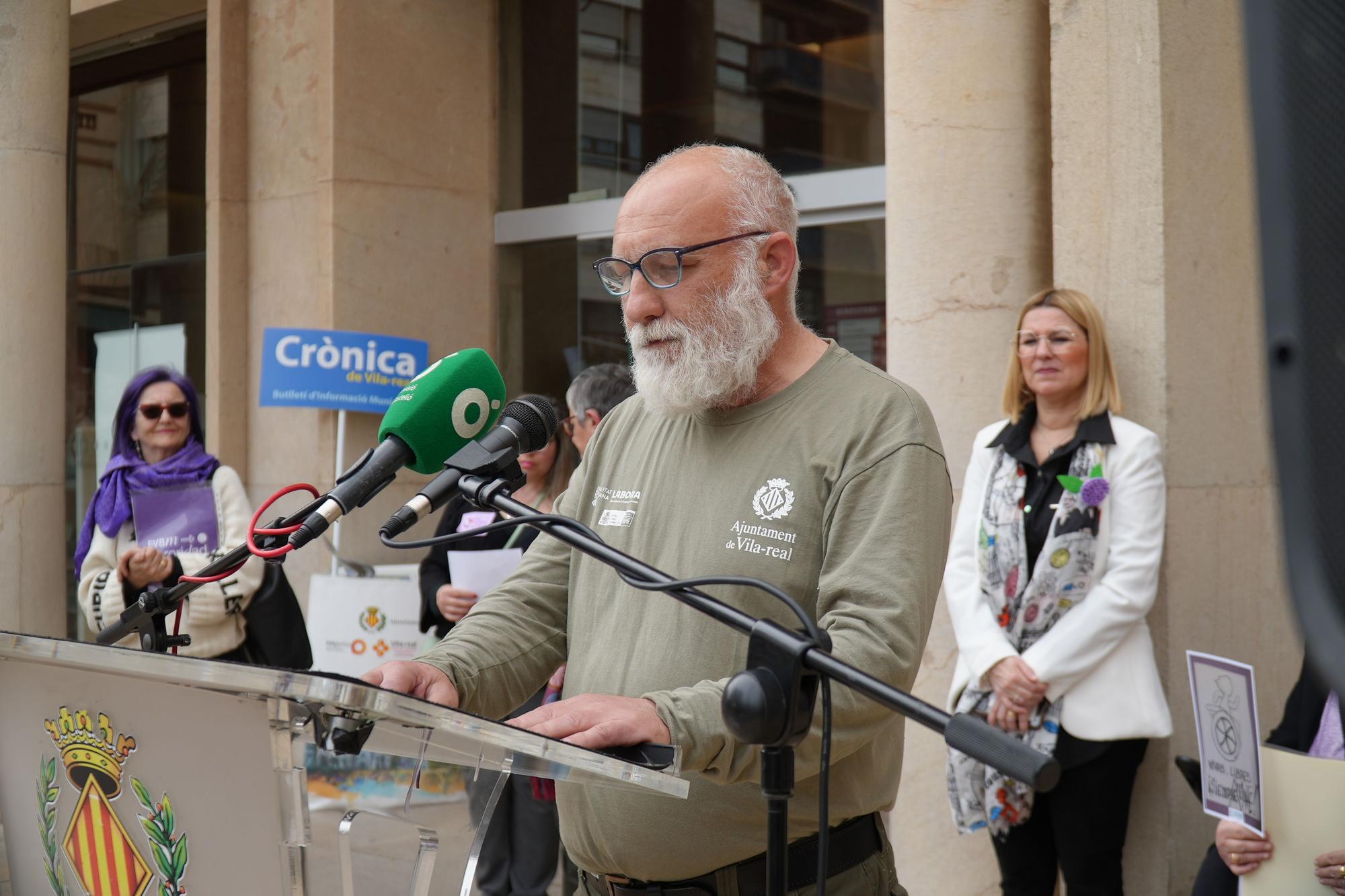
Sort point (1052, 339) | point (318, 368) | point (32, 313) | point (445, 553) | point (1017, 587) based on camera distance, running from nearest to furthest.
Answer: point (1017, 587), point (1052, 339), point (445, 553), point (318, 368), point (32, 313)

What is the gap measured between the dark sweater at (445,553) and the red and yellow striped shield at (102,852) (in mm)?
3292

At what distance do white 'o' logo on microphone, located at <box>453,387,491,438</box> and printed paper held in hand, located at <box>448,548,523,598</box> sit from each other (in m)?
2.80

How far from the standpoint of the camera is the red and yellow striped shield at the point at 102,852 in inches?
66.3

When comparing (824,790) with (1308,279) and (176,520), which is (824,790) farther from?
(176,520)

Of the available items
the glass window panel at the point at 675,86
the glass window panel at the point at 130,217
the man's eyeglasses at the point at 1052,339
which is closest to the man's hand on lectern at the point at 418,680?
the man's eyeglasses at the point at 1052,339

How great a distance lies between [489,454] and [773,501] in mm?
527

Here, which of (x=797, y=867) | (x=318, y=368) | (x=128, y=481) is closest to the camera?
(x=797, y=867)

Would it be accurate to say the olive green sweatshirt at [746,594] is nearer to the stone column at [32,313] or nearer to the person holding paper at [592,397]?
the person holding paper at [592,397]

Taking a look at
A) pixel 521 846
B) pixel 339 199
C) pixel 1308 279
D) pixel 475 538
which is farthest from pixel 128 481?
pixel 1308 279

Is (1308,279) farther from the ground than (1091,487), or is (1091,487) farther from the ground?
(1308,279)

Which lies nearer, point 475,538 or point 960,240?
point 960,240

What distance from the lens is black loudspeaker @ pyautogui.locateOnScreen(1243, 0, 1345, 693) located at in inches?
30.6

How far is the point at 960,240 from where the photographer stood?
15.5 feet

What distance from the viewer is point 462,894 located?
1760 millimetres
